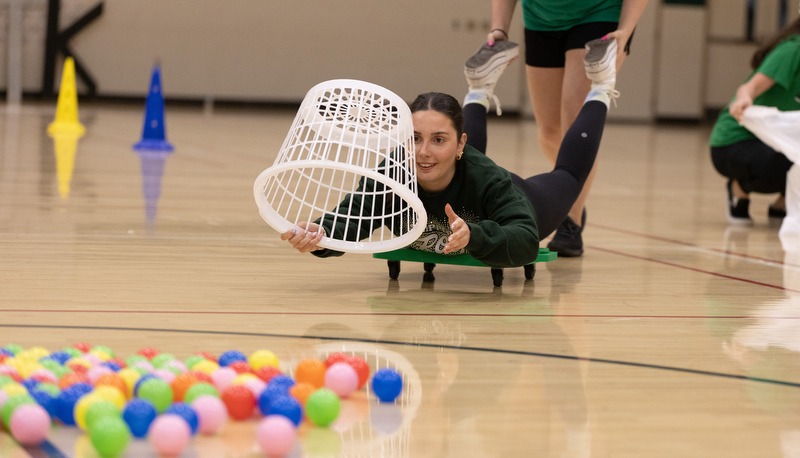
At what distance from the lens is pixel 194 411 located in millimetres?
1142

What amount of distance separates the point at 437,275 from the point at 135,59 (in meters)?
9.13

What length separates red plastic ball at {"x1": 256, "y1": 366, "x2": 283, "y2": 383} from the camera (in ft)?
4.33

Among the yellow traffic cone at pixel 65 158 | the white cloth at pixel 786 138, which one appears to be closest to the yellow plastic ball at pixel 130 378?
the yellow traffic cone at pixel 65 158

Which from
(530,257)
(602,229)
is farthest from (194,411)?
(602,229)

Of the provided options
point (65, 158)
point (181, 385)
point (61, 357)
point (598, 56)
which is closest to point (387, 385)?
point (181, 385)

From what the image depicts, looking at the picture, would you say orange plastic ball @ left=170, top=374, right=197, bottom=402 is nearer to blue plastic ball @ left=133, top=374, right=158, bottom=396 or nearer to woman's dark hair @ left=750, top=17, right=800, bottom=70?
blue plastic ball @ left=133, top=374, right=158, bottom=396

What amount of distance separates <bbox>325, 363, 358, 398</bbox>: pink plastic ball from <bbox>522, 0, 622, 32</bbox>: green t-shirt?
71.5 inches

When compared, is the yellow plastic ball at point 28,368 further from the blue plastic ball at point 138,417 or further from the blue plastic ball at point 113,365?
the blue plastic ball at point 138,417

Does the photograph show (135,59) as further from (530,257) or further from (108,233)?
(530,257)

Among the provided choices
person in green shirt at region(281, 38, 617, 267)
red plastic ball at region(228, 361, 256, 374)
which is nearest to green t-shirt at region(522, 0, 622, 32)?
person in green shirt at region(281, 38, 617, 267)

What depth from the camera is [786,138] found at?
11.4 ft

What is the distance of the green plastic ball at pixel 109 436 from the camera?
1.05 metres

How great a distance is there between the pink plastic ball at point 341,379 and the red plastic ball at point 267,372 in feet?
0.27

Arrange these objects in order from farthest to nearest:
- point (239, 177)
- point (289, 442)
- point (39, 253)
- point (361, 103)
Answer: point (239, 177), point (39, 253), point (361, 103), point (289, 442)
